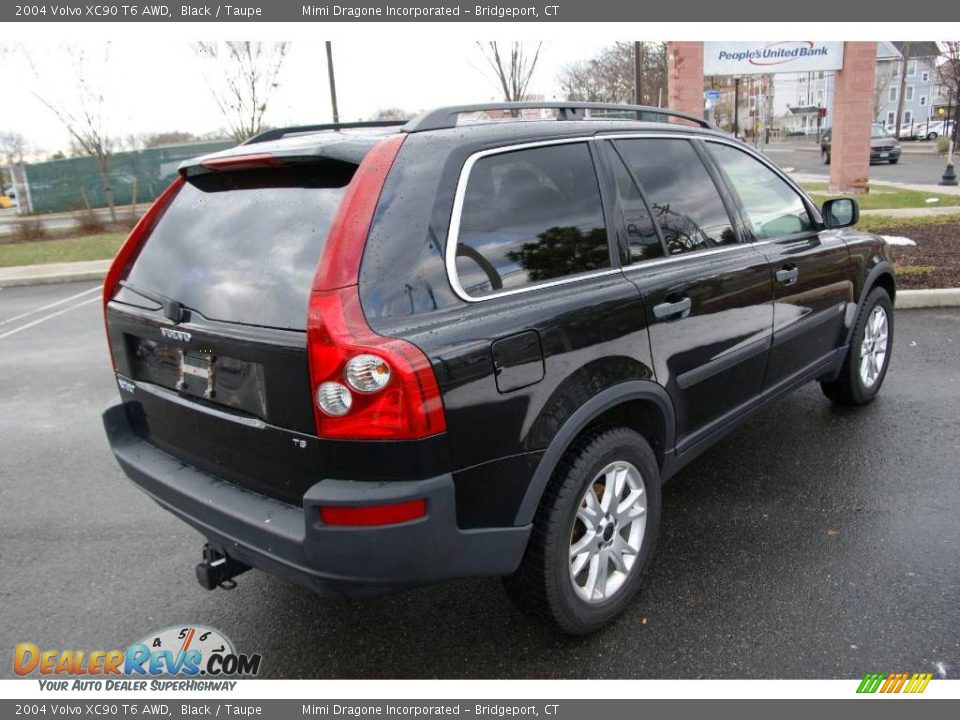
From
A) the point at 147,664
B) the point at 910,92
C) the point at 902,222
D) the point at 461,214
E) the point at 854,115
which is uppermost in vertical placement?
the point at 910,92

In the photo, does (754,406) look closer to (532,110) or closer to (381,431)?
(532,110)

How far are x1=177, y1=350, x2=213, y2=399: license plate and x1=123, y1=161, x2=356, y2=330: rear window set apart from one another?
0.17 m

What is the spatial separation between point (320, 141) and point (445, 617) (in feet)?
6.19

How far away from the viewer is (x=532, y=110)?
299 centimetres

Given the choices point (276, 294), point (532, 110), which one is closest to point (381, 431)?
point (276, 294)

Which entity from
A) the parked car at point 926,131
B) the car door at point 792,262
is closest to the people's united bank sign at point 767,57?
the car door at point 792,262

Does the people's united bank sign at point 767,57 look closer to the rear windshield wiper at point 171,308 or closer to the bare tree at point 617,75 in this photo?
the bare tree at point 617,75

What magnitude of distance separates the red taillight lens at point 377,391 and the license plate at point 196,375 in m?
0.58

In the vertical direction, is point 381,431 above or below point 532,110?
below

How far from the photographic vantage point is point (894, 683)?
2.46 metres

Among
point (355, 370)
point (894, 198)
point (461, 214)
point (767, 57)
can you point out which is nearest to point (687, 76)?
point (767, 57)

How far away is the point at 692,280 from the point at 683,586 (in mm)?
1285

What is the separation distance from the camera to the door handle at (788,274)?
143 inches

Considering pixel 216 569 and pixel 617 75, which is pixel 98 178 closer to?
pixel 617 75
